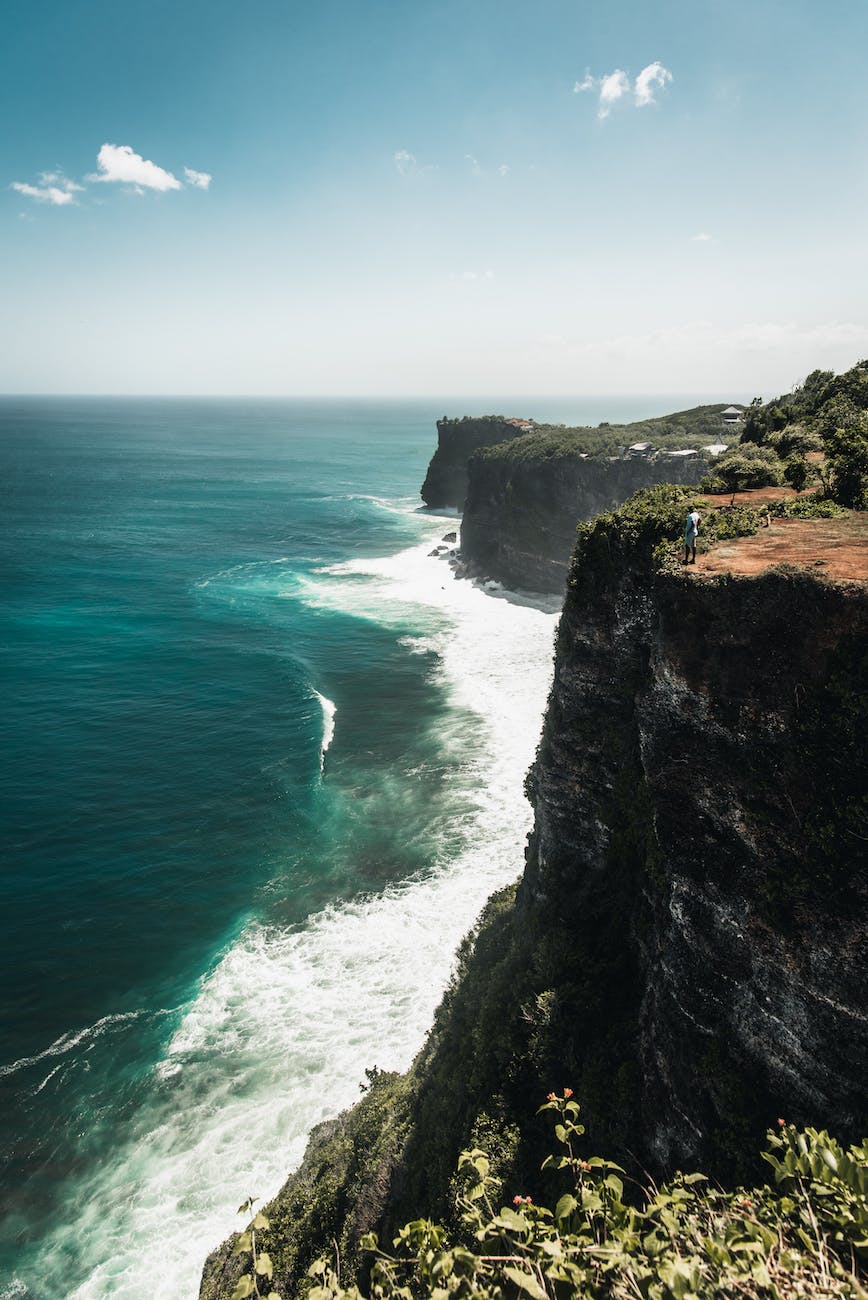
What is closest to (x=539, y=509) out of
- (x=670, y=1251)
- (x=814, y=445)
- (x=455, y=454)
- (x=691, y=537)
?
(x=814, y=445)

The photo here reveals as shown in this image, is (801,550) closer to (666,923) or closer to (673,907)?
(673,907)

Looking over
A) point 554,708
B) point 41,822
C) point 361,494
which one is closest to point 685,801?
point 554,708

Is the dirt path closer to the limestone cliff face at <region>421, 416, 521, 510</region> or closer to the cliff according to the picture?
the cliff

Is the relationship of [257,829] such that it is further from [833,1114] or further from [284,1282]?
[833,1114]

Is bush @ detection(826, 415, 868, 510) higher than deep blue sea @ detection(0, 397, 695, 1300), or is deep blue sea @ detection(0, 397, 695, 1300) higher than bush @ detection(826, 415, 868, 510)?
bush @ detection(826, 415, 868, 510)

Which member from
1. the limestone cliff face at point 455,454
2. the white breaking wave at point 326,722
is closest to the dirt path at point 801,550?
the white breaking wave at point 326,722

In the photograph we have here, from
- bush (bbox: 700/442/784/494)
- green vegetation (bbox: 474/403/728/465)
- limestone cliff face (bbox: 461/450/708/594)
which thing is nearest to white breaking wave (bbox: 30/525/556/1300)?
bush (bbox: 700/442/784/494)
